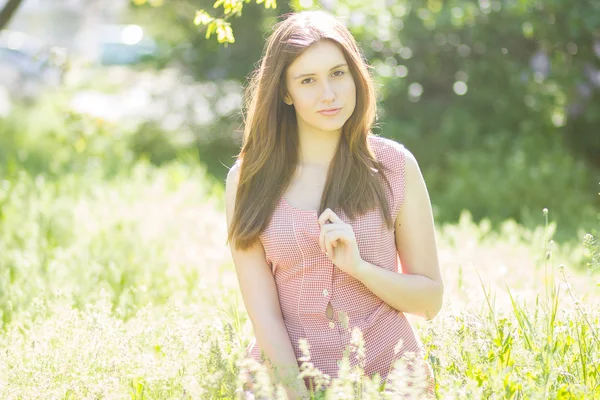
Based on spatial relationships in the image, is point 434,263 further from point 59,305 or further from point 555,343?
point 59,305

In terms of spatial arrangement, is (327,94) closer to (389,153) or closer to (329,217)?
(389,153)

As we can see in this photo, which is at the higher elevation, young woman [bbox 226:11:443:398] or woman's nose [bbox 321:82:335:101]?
woman's nose [bbox 321:82:335:101]

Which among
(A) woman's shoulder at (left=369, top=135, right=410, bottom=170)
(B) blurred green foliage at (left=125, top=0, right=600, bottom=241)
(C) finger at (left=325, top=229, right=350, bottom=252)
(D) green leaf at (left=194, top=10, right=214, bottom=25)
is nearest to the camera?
(C) finger at (left=325, top=229, right=350, bottom=252)

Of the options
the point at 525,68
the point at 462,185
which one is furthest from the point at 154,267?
the point at 525,68

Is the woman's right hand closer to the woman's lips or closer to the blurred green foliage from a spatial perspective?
the woman's lips

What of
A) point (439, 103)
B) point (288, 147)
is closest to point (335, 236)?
point (288, 147)

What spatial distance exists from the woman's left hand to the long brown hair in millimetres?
177

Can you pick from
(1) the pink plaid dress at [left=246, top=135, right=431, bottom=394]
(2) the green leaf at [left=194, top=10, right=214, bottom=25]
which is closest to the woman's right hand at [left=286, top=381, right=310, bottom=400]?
(1) the pink plaid dress at [left=246, top=135, right=431, bottom=394]

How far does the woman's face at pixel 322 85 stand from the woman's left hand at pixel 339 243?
0.37 m

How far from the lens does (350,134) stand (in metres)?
2.93

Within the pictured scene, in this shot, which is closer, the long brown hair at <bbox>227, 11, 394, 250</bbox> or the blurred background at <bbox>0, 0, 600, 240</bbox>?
the long brown hair at <bbox>227, 11, 394, 250</bbox>

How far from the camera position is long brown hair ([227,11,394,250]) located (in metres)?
2.84

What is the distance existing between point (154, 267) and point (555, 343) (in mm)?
2848

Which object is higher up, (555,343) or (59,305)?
(555,343)
